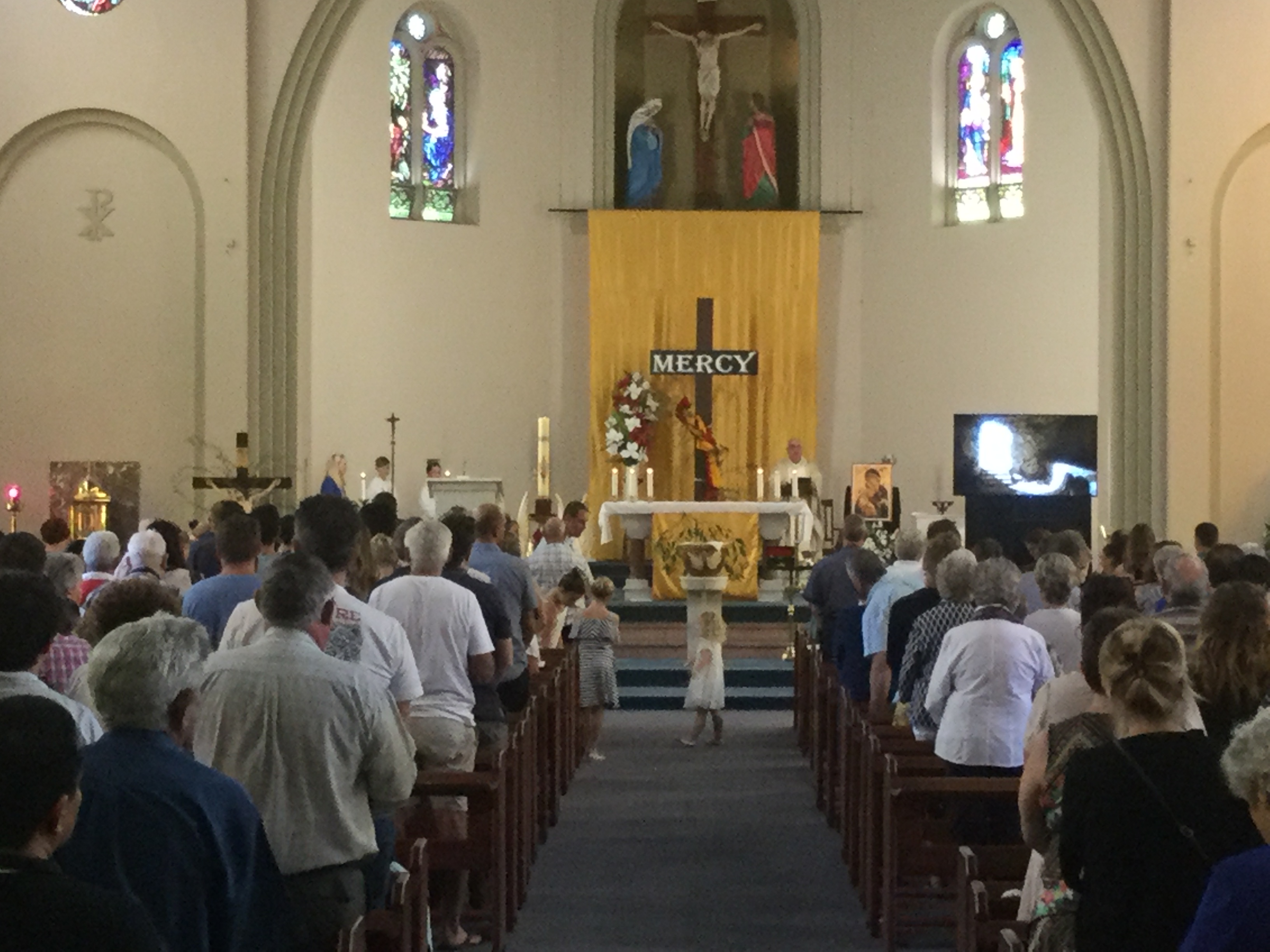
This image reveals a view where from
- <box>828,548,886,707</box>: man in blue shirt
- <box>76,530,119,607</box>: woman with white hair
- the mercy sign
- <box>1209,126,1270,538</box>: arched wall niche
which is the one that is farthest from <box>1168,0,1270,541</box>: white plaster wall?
<box>76,530,119,607</box>: woman with white hair

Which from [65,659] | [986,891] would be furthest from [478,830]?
[986,891]

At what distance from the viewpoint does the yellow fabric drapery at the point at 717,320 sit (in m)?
21.6

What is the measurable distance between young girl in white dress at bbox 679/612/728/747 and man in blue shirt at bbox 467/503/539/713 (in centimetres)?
370

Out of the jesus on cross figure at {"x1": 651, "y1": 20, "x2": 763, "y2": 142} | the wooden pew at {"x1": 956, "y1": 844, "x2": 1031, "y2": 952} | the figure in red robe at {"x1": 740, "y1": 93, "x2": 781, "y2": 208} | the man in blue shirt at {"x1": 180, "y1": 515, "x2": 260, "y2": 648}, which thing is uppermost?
the jesus on cross figure at {"x1": 651, "y1": 20, "x2": 763, "y2": 142}

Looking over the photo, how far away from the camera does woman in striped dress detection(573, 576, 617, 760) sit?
479 inches

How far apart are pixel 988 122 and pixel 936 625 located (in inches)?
593

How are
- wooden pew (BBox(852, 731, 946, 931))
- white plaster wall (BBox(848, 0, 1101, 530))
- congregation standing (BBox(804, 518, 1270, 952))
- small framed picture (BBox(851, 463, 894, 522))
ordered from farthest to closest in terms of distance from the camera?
white plaster wall (BBox(848, 0, 1101, 530)), small framed picture (BBox(851, 463, 894, 522)), wooden pew (BBox(852, 731, 946, 931)), congregation standing (BBox(804, 518, 1270, 952))

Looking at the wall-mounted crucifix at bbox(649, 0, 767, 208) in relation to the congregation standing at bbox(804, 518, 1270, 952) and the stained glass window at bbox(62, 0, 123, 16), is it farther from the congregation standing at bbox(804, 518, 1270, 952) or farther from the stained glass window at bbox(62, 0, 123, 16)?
the congregation standing at bbox(804, 518, 1270, 952)

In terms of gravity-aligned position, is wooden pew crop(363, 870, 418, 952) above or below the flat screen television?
below

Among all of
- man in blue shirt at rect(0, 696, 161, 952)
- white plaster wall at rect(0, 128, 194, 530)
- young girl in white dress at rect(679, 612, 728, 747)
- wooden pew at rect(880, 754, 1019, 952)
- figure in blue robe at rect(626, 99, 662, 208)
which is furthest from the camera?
figure in blue robe at rect(626, 99, 662, 208)

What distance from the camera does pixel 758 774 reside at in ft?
38.7

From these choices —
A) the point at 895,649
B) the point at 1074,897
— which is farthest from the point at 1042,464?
the point at 1074,897

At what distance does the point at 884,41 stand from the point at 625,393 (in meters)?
5.11

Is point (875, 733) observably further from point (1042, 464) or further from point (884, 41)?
point (884, 41)
